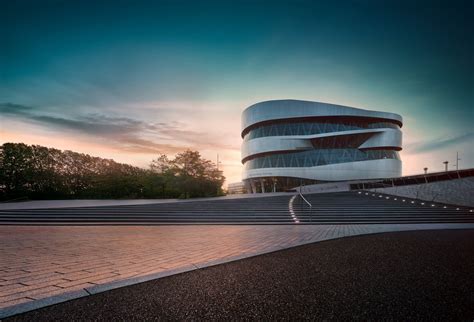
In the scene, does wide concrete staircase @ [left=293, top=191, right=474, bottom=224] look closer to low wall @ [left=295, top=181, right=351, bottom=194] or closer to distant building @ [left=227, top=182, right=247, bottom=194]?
low wall @ [left=295, top=181, right=351, bottom=194]

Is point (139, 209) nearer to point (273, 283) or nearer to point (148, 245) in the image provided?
point (148, 245)

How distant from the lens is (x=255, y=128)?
59750 mm

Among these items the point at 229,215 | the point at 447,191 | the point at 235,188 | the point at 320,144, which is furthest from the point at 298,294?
the point at 235,188

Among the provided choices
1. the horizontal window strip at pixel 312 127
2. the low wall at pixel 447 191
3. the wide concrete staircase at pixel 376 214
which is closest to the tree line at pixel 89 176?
the wide concrete staircase at pixel 376 214

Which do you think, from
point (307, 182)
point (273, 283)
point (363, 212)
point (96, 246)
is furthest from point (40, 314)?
point (307, 182)

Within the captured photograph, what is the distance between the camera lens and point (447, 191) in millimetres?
23344

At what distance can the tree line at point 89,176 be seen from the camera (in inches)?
1107

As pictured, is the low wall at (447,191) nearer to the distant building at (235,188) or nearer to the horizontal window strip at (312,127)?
the horizontal window strip at (312,127)

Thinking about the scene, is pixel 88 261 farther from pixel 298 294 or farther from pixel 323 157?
pixel 323 157

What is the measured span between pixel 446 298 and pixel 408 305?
659 millimetres

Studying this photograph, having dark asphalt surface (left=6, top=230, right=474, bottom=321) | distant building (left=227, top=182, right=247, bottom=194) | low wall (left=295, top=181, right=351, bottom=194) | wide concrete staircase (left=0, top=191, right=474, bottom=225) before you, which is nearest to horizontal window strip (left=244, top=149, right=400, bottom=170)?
low wall (left=295, top=181, right=351, bottom=194)

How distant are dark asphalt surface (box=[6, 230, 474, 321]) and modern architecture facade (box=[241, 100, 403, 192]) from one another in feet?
160

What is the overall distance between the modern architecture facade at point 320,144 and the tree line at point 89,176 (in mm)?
19568

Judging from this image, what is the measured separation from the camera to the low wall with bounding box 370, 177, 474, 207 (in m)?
22.3
